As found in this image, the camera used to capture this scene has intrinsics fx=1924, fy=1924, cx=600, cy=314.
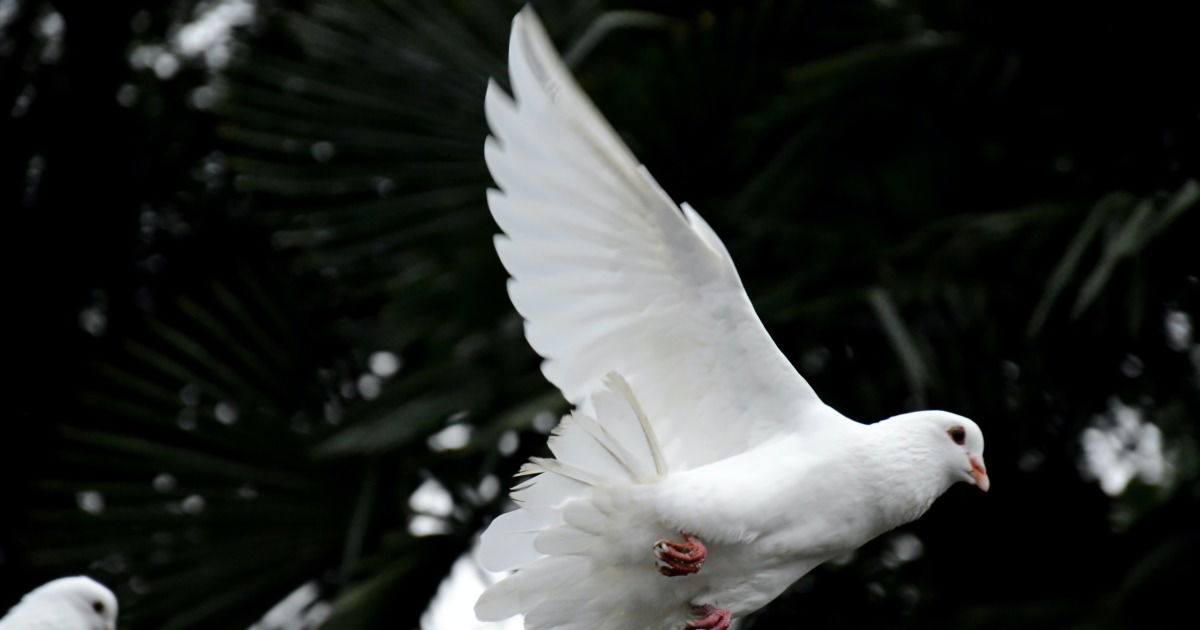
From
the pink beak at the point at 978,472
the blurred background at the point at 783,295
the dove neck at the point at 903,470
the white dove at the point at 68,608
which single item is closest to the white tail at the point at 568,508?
the dove neck at the point at 903,470

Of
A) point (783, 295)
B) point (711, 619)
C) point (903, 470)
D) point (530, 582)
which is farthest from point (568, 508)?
point (783, 295)

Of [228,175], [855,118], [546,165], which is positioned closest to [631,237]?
[546,165]

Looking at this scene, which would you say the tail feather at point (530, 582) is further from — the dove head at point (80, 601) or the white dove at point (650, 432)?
the dove head at point (80, 601)

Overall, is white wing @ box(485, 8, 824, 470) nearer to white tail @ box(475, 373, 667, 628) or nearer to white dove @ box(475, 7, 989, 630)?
white dove @ box(475, 7, 989, 630)

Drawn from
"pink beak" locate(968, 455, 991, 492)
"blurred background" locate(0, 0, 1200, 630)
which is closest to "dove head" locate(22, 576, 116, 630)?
"blurred background" locate(0, 0, 1200, 630)

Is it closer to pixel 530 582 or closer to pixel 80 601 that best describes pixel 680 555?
pixel 530 582

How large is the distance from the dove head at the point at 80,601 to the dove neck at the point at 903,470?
2.09m

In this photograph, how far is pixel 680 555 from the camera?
3871 millimetres

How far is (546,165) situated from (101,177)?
4.08m

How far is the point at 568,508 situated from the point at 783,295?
146 cm

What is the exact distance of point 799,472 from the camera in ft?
12.9

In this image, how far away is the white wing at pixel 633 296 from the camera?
12.8 ft

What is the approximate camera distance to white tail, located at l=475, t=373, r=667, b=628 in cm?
388

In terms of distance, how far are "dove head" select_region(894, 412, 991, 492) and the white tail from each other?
1.81 feet
